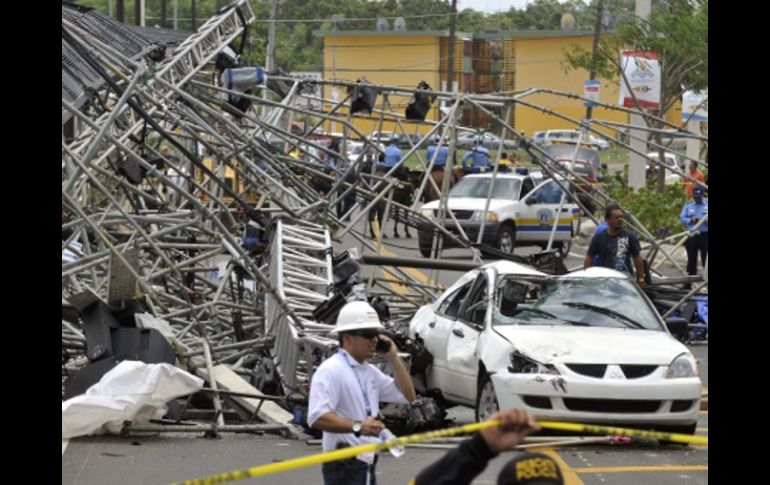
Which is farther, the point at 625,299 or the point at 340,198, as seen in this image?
the point at 340,198

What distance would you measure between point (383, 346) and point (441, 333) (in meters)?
5.68

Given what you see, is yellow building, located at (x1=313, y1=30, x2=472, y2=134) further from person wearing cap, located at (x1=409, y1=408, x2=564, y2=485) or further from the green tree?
person wearing cap, located at (x1=409, y1=408, x2=564, y2=485)

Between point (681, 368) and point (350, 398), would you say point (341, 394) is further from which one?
point (681, 368)

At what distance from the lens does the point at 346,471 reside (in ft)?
25.5

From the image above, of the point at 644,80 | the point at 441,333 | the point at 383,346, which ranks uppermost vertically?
the point at 644,80

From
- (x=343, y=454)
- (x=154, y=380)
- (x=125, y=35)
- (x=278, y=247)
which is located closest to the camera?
(x=343, y=454)

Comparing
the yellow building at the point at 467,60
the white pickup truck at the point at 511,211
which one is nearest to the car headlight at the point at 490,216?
the white pickup truck at the point at 511,211

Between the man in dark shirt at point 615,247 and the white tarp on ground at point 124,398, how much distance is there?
7.40 metres

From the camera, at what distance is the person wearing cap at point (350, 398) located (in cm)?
780

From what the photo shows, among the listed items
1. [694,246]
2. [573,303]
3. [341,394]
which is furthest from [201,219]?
[341,394]

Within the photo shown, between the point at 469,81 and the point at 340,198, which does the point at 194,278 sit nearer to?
the point at 340,198
